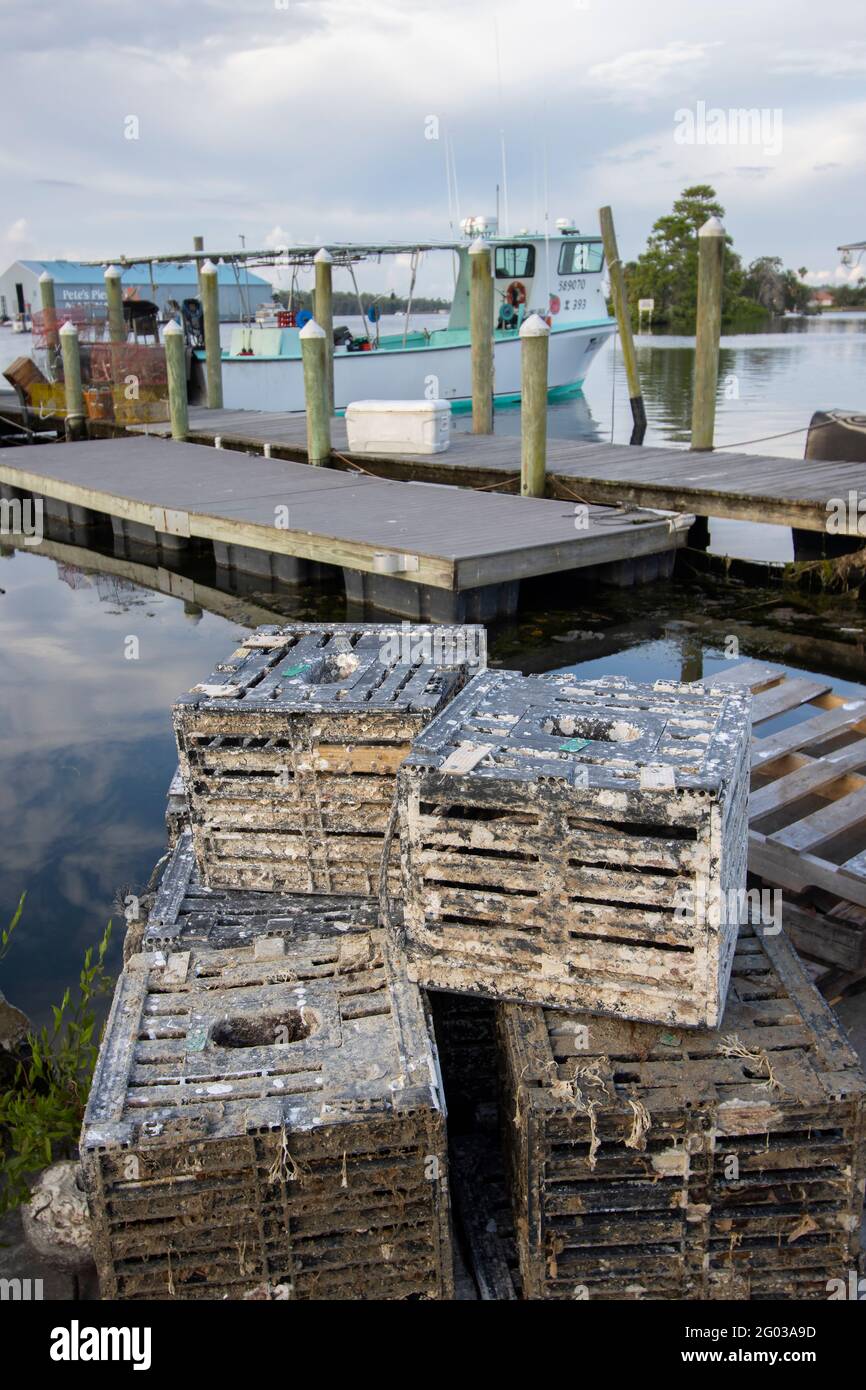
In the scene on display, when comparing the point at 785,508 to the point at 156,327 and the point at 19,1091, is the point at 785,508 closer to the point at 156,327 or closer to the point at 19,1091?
the point at 19,1091

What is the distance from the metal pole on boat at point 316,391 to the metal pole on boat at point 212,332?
736 centimetres

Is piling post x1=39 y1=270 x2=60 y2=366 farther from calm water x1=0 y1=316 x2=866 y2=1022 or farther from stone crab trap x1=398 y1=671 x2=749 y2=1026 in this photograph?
stone crab trap x1=398 y1=671 x2=749 y2=1026

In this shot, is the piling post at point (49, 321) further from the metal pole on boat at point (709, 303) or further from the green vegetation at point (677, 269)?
the green vegetation at point (677, 269)

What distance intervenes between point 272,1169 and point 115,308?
24.6 metres

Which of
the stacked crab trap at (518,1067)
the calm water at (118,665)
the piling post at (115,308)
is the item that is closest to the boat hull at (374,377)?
the piling post at (115,308)

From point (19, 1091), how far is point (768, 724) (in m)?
5.31

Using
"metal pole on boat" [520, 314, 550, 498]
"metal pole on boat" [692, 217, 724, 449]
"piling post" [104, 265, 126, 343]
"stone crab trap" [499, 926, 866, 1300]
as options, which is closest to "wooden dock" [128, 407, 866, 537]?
"metal pole on boat" [520, 314, 550, 498]

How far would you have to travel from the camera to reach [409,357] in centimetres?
2502

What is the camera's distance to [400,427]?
14539 millimetres

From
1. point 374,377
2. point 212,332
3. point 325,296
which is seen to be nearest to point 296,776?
point 325,296

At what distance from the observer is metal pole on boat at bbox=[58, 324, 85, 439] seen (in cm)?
1991

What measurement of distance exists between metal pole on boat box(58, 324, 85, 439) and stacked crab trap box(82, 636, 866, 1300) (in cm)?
1876

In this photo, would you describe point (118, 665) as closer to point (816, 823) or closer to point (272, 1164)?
point (816, 823)
